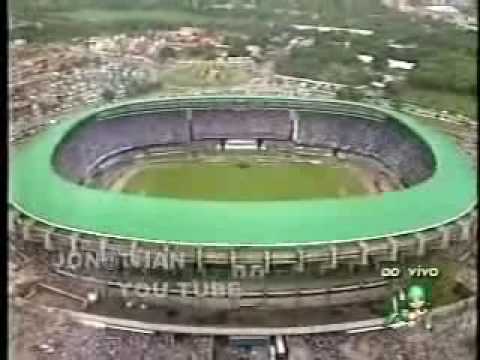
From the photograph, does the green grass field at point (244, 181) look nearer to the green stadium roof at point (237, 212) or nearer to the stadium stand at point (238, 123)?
the stadium stand at point (238, 123)

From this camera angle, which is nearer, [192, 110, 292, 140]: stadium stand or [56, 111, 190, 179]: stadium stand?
[56, 111, 190, 179]: stadium stand

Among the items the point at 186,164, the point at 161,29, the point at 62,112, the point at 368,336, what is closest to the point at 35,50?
the point at 62,112

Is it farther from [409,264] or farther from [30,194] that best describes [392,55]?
[30,194]

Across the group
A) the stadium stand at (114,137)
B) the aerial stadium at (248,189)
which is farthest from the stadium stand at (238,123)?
the stadium stand at (114,137)

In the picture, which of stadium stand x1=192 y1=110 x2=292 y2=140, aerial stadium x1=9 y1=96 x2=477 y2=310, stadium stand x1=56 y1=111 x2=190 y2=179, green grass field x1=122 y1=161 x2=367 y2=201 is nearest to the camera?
aerial stadium x1=9 y1=96 x2=477 y2=310

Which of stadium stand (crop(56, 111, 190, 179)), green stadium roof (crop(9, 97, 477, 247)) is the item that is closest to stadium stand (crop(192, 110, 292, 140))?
stadium stand (crop(56, 111, 190, 179))

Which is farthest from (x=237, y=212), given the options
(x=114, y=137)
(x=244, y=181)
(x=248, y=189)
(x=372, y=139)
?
(x=372, y=139)

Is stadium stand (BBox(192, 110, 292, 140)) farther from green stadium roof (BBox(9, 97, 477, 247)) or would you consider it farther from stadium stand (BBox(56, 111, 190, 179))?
green stadium roof (BBox(9, 97, 477, 247))

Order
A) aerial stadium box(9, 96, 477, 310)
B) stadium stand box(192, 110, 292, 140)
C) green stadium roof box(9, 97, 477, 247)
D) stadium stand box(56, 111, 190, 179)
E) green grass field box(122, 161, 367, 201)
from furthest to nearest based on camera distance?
stadium stand box(192, 110, 292, 140), stadium stand box(56, 111, 190, 179), green grass field box(122, 161, 367, 201), green stadium roof box(9, 97, 477, 247), aerial stadium box(9, 96, 477, 310)
